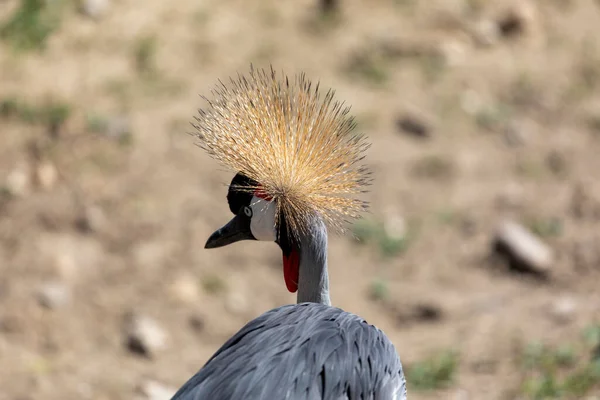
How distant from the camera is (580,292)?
141 inches

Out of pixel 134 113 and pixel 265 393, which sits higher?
pixel 134 113

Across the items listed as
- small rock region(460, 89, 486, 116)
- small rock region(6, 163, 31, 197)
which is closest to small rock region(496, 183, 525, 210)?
small rock region(460, 89, 486, 116)

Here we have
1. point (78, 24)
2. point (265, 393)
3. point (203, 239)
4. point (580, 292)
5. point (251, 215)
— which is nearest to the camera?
point (265, 393)

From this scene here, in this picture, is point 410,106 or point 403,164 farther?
point 410,106

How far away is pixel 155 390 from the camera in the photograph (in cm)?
294

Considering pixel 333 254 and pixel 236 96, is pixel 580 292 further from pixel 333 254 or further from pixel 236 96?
pixel 236 96

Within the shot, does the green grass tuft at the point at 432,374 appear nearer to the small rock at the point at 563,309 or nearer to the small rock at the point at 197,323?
the small rock at the point at 563,309

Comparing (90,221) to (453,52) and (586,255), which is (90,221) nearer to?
(586,255)

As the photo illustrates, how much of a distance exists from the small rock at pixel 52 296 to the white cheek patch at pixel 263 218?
152cm

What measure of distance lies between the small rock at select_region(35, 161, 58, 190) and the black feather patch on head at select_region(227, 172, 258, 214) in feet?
6.40

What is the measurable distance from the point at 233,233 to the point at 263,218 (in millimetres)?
112

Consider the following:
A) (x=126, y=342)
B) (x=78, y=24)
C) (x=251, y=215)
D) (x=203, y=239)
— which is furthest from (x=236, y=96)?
(x=78, y=24)

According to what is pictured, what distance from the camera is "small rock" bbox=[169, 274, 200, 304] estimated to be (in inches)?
140

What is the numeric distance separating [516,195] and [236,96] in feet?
8.03
